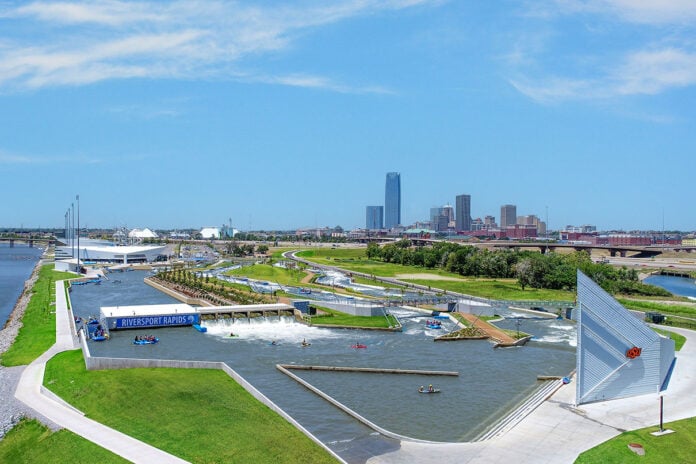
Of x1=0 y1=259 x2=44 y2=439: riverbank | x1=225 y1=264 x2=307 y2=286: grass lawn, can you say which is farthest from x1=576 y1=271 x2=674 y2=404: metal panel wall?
x1=225 y1=264 x2=307 y2=286: grass lawn

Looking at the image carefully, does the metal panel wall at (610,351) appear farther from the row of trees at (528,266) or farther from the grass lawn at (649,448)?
the row of trees at (528,266)

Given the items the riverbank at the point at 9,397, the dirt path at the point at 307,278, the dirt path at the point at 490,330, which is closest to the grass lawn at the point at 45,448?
the riverbank at the point at 9,397

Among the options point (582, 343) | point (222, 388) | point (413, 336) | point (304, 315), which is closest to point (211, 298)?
point (304, 315)

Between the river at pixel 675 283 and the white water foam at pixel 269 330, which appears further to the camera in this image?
the river at pixel 675 283

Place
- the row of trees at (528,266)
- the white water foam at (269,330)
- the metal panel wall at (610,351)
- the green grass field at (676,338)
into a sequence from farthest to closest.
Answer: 1. the row of trees at (528,266)
2. the white water foam at (269,330)
3. the green grass field at (676,338)
4. the metal panel wall at (610,351)

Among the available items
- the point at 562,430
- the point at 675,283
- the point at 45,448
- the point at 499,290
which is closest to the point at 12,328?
the point at 45,448

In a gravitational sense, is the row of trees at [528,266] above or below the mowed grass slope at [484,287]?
above
